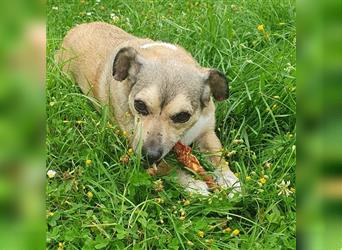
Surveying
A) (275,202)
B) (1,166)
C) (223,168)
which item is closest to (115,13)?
(223,168)

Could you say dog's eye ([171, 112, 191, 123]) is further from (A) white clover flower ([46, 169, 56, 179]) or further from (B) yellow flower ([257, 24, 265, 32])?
(B) yellow flower ([257, 24, 265, 32])

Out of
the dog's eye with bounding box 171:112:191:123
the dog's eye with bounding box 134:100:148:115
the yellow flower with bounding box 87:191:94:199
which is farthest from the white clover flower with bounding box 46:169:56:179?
the dog's eye with bounding box 171:112:191:123

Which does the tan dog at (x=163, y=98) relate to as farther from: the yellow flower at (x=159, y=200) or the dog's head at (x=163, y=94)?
the yellow flower at (x=159, y=200)

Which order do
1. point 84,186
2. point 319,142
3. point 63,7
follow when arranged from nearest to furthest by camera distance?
point 319,142 < point 84,186 < point 63,7

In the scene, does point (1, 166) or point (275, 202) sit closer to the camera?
point (1, 166)

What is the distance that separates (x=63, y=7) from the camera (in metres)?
6.47

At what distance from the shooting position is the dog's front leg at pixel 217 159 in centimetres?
393

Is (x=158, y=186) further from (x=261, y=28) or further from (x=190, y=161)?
(x=261, y=28)

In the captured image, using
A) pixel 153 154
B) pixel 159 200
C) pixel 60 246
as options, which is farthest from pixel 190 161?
pixel 60 246

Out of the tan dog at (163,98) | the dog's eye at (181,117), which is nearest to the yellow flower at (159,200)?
the tan dog at (163,98)

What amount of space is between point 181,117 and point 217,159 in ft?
1.48

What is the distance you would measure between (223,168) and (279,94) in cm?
92

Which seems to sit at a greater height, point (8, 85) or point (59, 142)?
point (8, 85)

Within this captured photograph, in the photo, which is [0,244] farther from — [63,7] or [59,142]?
[63,7]
